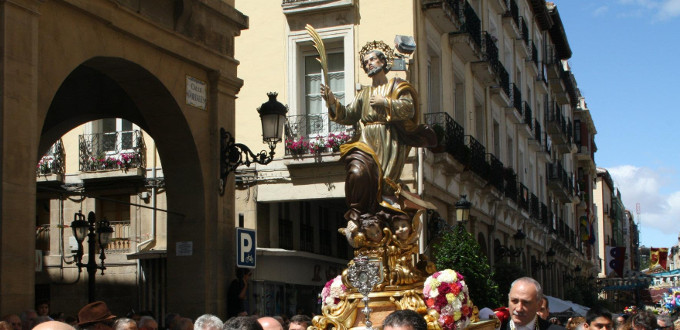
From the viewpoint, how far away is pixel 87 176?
832 inches

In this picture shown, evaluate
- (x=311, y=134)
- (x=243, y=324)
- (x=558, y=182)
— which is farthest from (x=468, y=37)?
(x=558, y=182)

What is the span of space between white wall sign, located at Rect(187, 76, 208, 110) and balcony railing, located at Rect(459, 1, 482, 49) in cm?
1131

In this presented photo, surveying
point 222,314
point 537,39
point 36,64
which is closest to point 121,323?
point 36,64

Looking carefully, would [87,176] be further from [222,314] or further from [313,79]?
[222,314]

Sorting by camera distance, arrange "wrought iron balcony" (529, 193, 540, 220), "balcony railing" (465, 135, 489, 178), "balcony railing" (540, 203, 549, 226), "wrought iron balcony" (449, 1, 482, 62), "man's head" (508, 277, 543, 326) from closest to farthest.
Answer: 1. "man's head" (508, 277, 543, 326)
2. "wrought iron balcony" (449, 1, 482, 62)
3. "balcony railing" (465, 135, 489, 178)
4. "wrought iron balcony" (529, 193, 540, 220)
5. "balcony railing" (540, 203, 549, 226)

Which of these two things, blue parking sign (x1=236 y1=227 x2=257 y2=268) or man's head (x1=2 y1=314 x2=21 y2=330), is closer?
man's head (x1=2 y1=314 x2=21 y2=330)

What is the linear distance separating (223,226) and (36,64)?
3.78 metres

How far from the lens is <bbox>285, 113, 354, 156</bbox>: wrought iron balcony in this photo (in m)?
19.8

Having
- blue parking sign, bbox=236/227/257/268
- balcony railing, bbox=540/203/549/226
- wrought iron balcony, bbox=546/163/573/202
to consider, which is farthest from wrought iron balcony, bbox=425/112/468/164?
wrought iron balcony, bbox=546/163/573/202

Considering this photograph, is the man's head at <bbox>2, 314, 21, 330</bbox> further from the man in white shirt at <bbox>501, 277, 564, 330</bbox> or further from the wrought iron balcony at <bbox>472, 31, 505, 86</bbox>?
the wrought iron balcony at <bbox>472, 31, 505, 86</bbox>

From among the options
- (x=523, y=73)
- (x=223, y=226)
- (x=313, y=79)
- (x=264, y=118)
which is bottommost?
(x=223, y=226)

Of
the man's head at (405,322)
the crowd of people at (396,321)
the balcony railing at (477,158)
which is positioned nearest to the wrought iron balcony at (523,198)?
the balcony railing at (477,158)

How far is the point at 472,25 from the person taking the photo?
78.4ft

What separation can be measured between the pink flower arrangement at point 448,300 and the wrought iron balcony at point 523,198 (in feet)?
74.3
